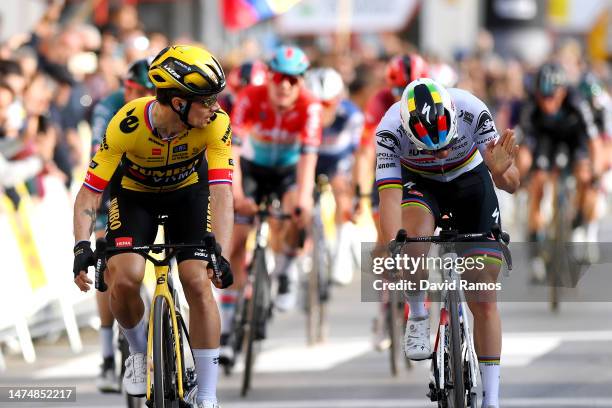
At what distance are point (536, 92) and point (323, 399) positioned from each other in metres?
5.76

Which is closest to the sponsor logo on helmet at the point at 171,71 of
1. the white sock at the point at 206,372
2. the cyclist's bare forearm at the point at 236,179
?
the white sock at the point at 206,372

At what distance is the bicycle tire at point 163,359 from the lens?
7398 mm

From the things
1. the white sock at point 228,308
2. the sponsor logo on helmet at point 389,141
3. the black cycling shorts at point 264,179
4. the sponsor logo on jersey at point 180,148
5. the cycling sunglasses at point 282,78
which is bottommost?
the white sock at point 228,308

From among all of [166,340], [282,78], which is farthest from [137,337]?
[282,78]

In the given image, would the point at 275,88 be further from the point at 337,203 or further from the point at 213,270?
the point at 337,203

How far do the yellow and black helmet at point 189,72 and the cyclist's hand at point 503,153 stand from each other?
1380 millimetres

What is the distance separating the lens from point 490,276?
8172mm

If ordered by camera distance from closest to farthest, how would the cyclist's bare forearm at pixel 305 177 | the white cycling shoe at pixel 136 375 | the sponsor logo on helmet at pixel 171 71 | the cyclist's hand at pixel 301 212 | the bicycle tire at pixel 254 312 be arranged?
the sponsor logo on helmet at pixel 171 71, the white cycling shoe at pixel 136 375, the bicycle tire at pixel 254 312, the cyclist's hand at pixel 301 212, the cyclist's bare forearm at pixel 305 177

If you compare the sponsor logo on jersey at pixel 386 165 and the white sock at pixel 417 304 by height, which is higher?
the sponsor logo on jersey at pixel 386 165

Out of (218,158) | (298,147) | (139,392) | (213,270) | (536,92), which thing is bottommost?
(139,392)

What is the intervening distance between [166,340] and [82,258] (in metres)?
0.57

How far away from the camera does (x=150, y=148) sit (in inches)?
313

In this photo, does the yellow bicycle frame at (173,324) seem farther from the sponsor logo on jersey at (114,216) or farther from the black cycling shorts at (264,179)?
the black cycling shorts at (264,179)

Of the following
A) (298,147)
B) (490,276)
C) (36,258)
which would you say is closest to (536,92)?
(298,147)
